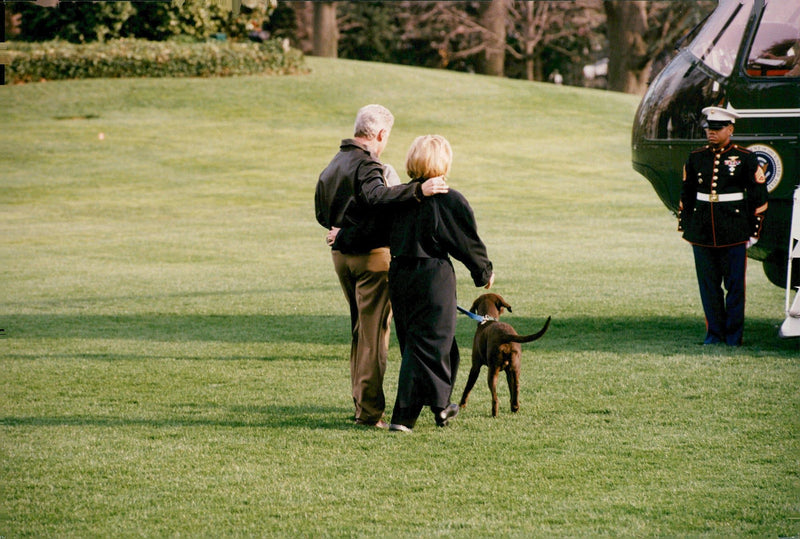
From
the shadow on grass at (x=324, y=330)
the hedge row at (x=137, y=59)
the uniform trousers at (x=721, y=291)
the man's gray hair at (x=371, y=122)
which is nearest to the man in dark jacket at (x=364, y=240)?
the man's gray hair at (x=371, y=122)

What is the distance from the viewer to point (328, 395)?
768cm

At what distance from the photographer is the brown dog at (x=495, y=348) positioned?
266 inches

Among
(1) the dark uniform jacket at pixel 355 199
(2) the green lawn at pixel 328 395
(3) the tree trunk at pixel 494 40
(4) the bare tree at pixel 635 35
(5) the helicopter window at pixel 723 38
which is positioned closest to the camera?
(2) the green lawn at pixel 328 395

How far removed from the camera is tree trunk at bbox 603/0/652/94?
38.6 meters

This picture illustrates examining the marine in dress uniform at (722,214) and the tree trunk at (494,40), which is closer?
the marine in dress uniform at (722,214)

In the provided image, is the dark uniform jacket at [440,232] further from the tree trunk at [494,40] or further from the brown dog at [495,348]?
the tree trunk at [494,40]

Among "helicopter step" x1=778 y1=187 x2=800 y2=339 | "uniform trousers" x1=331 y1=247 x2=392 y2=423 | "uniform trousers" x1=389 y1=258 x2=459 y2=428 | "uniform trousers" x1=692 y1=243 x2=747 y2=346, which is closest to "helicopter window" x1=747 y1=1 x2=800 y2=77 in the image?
"helicopter step" x1=778 y1=187 x2=800 y2=339

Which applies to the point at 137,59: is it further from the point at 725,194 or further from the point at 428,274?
the point at 428,274

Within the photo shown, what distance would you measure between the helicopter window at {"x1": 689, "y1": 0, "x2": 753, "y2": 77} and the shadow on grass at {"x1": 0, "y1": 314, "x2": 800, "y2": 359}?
2.32m

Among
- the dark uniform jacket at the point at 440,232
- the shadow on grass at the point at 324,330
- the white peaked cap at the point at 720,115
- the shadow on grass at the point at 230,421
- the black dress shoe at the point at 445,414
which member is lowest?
the shadow on grass at the point at 324,330

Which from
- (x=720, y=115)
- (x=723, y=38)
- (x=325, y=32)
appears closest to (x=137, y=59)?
(x=325, y=32)

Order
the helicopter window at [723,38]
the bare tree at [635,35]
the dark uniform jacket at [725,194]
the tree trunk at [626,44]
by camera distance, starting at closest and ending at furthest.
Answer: the dark uniform jacket at [725,194], the helicopter window at [723,38], the tree trunk at [626,44], the bare tree at [635,35]

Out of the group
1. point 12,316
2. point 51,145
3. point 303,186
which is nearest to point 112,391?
point 12,316

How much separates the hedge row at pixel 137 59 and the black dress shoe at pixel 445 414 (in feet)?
94.2
